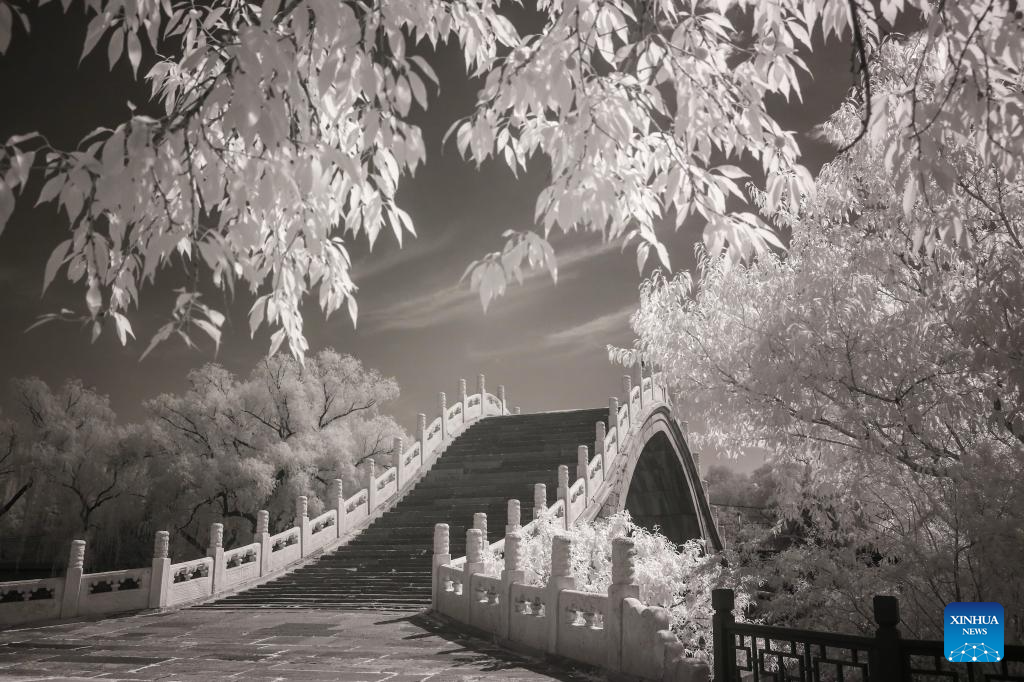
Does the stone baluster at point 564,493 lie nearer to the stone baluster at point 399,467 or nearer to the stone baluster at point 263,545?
the stone baluster at point 399,467

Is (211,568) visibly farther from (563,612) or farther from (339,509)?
(563,612)

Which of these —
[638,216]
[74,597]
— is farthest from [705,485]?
[638,216]

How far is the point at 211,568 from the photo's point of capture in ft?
51.7

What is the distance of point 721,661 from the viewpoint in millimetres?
5562

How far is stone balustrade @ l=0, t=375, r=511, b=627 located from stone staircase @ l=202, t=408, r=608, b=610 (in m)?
0.41

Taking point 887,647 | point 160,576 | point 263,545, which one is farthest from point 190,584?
point 887,647

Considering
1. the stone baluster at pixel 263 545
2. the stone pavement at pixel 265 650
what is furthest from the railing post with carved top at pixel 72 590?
the stone baluster at pixel 263 545

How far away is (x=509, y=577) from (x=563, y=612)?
181 cm

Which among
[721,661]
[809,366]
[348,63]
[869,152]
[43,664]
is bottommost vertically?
[43,664]

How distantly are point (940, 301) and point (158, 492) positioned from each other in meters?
24.1

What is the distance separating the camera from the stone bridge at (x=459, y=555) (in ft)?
27.9

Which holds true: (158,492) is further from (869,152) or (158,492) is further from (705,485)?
(705,485)

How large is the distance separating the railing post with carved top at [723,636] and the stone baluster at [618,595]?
211cm

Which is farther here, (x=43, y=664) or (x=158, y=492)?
(x=158, y=492)
